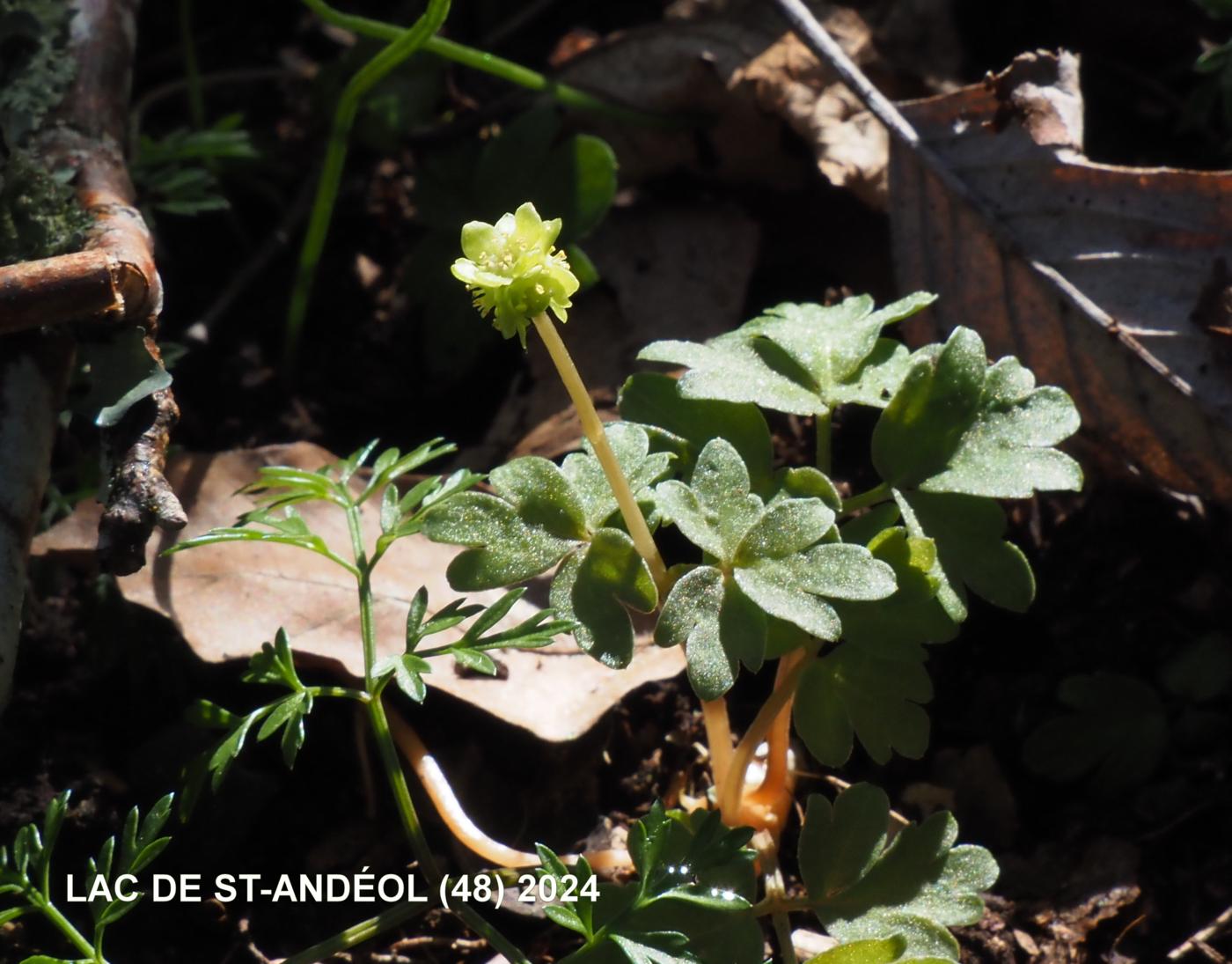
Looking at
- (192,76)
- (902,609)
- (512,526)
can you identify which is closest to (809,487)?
(902,609)

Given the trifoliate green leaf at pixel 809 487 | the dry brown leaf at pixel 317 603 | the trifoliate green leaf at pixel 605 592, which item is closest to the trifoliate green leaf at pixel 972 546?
the trifoliate green leaf at pixel 809 487

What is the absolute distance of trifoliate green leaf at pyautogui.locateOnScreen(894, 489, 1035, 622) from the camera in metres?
1.80

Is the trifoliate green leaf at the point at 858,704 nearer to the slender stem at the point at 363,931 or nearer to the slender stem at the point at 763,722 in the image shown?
the slender stem at the point at 763,722

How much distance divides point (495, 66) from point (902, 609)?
1.53 meters

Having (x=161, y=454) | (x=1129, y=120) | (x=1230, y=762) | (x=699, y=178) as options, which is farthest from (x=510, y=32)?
(x=1230, y=762)

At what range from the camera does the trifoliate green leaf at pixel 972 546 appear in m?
1.80

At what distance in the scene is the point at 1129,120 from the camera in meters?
3.00

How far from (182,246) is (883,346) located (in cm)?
188

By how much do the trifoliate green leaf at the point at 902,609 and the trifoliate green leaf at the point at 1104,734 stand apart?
0.61 metres

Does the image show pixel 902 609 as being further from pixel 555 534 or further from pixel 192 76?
pixel 192 76

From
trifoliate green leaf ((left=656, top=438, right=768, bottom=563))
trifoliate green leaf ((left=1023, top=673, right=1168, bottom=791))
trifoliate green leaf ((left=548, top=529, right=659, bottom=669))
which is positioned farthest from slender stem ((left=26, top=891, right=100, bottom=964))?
trifoliate green leaf ((left=1023, top=673, right=1168, bottom=791))

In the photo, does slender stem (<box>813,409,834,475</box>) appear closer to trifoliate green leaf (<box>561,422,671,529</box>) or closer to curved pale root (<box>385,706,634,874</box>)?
trifoliate green leaf (<box>561,422,671,529</box>)

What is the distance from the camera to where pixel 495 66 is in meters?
2.55

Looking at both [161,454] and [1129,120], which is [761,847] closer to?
[161,454]
